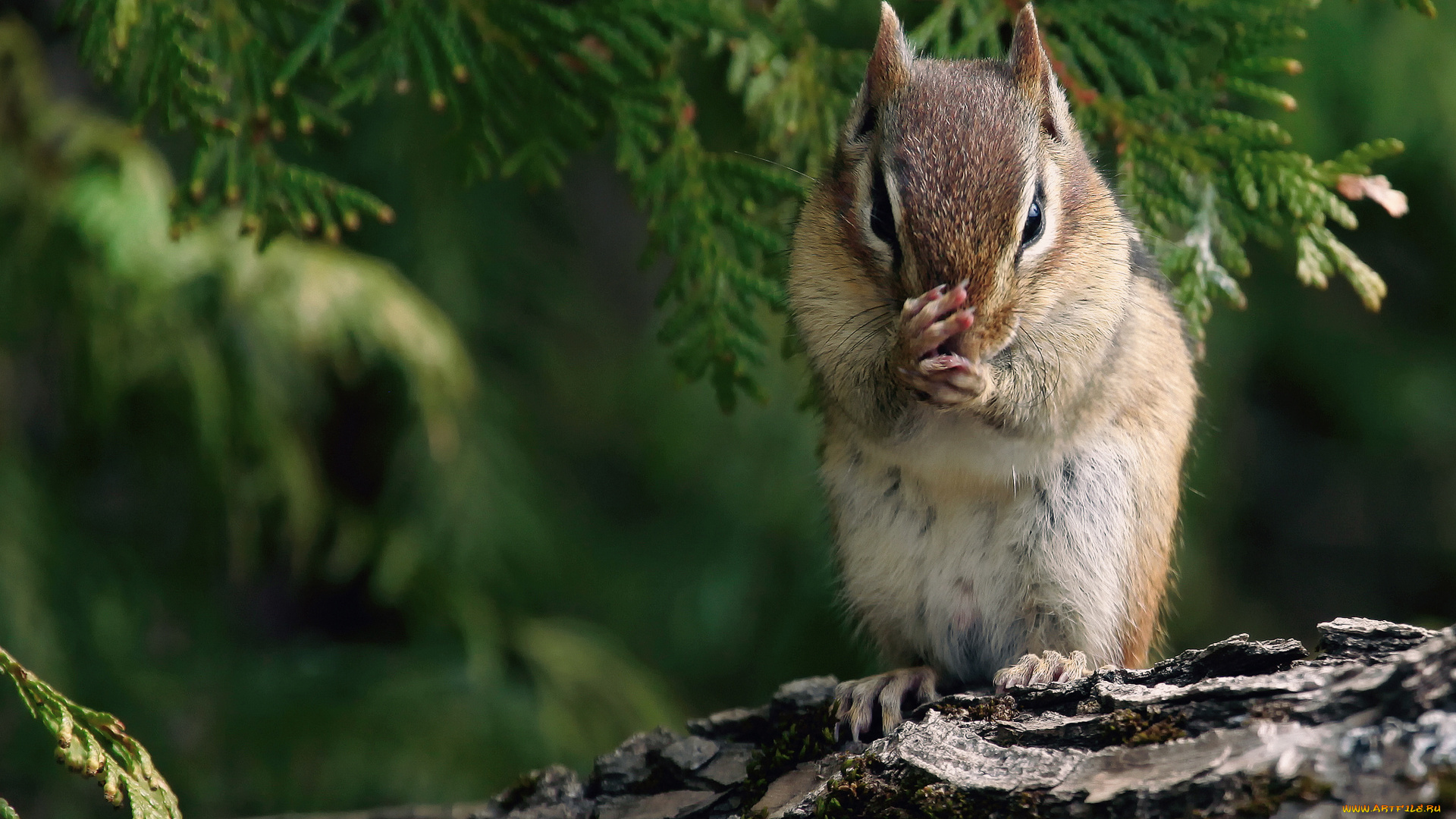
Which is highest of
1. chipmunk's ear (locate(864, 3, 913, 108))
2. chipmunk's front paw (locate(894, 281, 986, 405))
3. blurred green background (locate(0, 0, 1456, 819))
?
chipmunk's ear (locate(864, 3, 913, 108))

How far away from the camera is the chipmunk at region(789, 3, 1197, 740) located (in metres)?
1.85

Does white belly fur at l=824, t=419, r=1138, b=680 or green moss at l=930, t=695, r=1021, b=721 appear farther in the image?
white belly fur at l=824, t=419, r=1138, b=680

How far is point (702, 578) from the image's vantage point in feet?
12.5

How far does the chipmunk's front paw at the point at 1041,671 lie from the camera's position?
1.85m

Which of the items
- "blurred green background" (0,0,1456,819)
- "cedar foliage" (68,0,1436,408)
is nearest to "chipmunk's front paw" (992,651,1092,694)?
"blurred green background" (0,0,1456,819)

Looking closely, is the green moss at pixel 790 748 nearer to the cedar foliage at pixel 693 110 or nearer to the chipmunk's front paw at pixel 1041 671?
the chipmunk's front paw at pixel 1041 671

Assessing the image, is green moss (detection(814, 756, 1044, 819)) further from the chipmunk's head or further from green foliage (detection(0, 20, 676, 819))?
green foliage (detection(0, 20, 676, 819))

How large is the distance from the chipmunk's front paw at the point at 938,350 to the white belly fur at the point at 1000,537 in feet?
0.53

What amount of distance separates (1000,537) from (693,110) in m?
1.03

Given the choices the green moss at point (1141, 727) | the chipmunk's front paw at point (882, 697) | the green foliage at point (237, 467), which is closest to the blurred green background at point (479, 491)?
the green foliage at point (237, 467)

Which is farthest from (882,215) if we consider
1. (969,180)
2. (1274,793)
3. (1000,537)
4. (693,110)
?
(1274,793)

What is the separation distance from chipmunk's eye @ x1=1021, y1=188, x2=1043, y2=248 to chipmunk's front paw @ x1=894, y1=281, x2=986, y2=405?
19 cm

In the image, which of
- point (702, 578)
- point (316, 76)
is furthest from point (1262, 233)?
point (702, 578)

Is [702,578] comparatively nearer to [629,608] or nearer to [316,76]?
[629,608]
